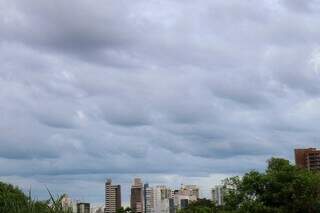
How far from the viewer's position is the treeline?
173 feet

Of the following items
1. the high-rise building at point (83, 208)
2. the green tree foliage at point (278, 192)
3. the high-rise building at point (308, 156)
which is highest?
the high-rise building at point (308, 156)

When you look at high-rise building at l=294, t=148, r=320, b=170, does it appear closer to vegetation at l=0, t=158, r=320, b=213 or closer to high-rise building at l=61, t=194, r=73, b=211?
vegetation at l=0, t=158, r=320, b=213

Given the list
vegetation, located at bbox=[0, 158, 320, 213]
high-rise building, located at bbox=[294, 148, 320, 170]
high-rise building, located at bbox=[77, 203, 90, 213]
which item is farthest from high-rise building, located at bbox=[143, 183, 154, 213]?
high-rise building, located at bbox=[77, 203, 90, 213]

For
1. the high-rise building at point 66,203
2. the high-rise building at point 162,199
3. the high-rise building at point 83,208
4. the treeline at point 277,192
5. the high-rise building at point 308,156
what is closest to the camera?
the high-rise building at point 66,203

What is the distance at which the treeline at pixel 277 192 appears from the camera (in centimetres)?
5272

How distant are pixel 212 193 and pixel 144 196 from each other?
29.0 meters

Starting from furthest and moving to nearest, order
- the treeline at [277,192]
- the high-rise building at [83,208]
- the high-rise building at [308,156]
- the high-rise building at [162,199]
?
the high-rise building at [162,199] < the high-rise building at [308,156] < the treeline at [277,192] < the high-rise building at [83,208]

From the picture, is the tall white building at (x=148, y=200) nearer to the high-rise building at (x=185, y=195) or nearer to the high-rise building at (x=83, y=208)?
the high-rise building at (x=185, y=195)

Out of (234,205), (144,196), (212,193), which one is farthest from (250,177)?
(144,196)

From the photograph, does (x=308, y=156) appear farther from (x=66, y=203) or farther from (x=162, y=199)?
(x=66, y=203)

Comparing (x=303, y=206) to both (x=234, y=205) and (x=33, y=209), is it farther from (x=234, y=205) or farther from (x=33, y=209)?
(x=33, y=209)

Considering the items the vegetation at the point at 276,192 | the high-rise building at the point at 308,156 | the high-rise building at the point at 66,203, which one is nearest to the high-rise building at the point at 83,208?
the high-rise building at the point at 66,203

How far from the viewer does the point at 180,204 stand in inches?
4946

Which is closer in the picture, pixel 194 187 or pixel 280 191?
pixel 280 191
